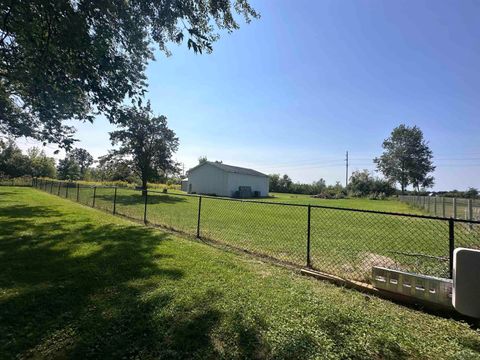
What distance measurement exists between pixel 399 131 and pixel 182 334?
239 feet

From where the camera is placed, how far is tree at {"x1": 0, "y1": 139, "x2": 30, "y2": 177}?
47.4 meters

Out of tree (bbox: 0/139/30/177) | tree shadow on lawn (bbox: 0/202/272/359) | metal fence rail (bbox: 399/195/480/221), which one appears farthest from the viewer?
tree (bbox: 0/139/30/177)

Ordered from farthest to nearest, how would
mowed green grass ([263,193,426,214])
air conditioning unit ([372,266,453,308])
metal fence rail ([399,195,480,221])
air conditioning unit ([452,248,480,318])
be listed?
mowed green grass ([263,193,426,214])
metal fence rail ([399,195,480,221])
air conditioning unit ([372,266,453,308])
air conditioning unit ([452,248,480,318])

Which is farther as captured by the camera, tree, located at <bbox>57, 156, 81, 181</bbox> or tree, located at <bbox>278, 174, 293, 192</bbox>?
tree, located at <bbox>57, 156, 81, 181</bbox>

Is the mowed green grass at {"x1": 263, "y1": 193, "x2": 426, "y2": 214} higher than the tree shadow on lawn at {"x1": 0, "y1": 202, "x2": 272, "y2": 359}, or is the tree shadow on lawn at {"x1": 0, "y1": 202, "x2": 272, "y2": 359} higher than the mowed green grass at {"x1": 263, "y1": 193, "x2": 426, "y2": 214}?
the mowed green grass at {"x1": 263, "y1": 193, "x2": 426, "y2": 214}

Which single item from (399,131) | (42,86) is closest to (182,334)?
(42,86)

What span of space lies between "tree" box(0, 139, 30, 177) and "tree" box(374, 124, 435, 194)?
7229 centimetres

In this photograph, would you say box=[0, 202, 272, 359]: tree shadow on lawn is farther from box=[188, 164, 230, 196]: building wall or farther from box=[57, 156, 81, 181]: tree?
box=[57, 156, 81, 181]: tree

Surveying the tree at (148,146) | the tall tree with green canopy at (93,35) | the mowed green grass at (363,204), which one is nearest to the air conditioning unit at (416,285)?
the tall tree with green canopy at (93,35)

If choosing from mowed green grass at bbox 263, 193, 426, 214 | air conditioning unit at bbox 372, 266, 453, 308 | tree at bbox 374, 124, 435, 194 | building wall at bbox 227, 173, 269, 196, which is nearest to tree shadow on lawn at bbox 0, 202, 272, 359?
air conditioning unit at bbox 372, 266, 453, 308

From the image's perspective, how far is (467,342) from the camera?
2953mm

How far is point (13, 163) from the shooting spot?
158 feet

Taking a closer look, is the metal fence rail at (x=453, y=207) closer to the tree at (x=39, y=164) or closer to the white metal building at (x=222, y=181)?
the white metal building at (x=222, y=181)

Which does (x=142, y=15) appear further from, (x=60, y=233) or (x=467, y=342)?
(x=467, y=342)
